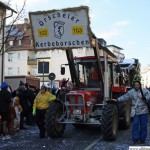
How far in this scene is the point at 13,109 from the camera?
1258cm

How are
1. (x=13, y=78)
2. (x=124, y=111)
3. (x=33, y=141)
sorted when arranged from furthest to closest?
(x=13, y=78), (x=124, y=111), (x=33, y=141)

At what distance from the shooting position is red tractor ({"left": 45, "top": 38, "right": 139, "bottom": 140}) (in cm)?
1136

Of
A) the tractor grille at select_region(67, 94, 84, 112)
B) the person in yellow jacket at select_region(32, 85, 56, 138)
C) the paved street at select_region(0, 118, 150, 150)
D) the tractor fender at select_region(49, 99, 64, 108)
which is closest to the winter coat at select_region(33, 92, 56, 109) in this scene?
the person in yellow jacket at select_region(32, 85, 56, 138)

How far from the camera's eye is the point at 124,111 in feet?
43.7

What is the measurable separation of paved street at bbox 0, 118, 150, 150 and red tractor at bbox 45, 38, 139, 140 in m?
0.40

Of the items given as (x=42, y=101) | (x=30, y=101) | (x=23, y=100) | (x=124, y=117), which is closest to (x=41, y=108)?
(x=42, y=101)

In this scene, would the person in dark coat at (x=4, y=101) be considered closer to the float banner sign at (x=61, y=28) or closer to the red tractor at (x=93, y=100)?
the red tractor at (x=93, y=100)

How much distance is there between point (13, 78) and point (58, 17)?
17.1 meters

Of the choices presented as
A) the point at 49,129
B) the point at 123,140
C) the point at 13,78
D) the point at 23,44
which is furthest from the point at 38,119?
the point at 23,44

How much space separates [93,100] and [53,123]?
1.59 meters

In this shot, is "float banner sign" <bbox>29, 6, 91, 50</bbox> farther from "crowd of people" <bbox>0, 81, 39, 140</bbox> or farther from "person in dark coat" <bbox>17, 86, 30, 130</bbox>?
"person in dark coat" <bbox>17, 86, 30, 130</bbox>

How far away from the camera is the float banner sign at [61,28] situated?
11086 millimetres

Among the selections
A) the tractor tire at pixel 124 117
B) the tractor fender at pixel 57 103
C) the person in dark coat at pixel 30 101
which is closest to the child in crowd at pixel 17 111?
the person in dark coat at pixel 30 101

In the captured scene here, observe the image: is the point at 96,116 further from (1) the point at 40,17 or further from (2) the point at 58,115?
(1) the point at 40,17
